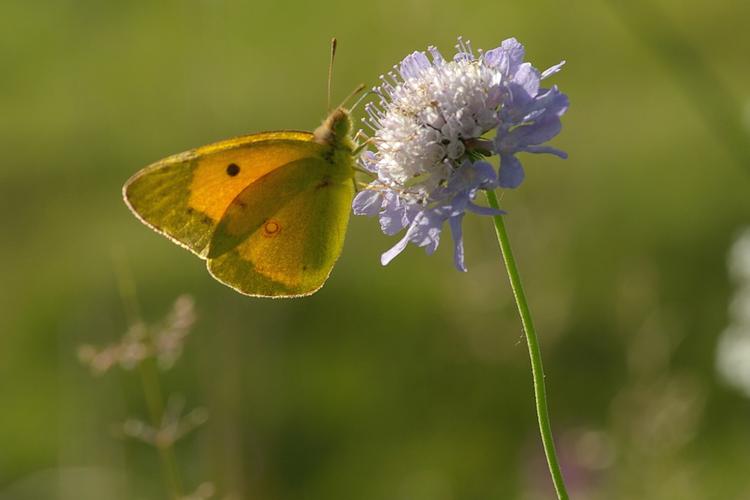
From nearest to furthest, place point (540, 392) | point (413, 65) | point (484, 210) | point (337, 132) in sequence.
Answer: point (540, 392), point (484, 210), point (413, 65), point (337, 132)

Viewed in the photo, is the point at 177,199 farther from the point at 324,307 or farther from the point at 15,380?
the point at 15,380

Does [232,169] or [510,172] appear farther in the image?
[232,169]

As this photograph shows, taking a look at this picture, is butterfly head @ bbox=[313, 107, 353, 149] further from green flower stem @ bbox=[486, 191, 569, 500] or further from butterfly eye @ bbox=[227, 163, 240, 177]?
green flower stem @ bbox=[486, 191, 569, 500]

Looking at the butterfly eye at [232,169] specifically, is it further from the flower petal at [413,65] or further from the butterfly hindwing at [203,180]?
the flower petal at [413,65]

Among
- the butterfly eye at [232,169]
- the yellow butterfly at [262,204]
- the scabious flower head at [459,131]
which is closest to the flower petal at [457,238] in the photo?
the scabious flower head at [459,131]

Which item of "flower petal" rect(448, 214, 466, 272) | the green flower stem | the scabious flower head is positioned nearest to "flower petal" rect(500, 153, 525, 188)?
the scabious flower head

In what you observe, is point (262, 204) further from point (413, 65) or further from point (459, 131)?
Answer: point (459, 131)

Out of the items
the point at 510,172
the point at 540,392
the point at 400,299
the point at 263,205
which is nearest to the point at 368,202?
the point at 263,205

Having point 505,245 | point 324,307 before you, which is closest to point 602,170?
point 324,307
